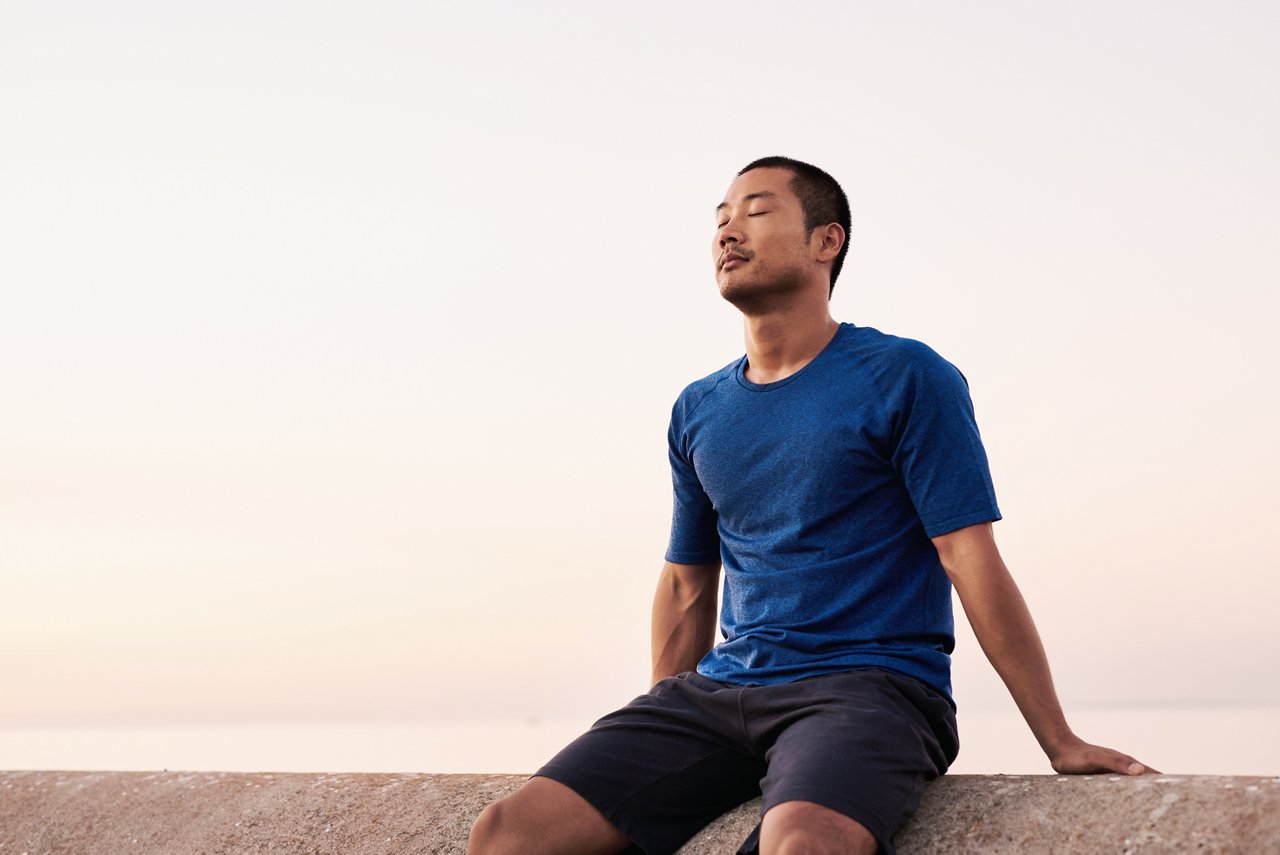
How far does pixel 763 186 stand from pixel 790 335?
16.6 inches

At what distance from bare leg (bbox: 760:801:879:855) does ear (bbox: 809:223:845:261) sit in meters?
1.51

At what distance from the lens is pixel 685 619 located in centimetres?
350

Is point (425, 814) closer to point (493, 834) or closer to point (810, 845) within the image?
point (493, 834)

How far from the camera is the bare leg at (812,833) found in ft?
7.57

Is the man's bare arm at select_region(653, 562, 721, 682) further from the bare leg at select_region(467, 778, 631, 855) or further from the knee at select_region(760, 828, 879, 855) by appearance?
the knee at select_region(760, 828, 879, 855)

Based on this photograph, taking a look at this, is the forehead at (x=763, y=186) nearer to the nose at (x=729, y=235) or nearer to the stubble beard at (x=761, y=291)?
the nose at (x=729, y=235)

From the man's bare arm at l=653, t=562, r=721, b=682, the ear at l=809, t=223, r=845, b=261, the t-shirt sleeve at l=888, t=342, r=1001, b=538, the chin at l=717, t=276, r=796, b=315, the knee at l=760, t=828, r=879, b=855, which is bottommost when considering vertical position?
the knee at l=760, t=828, r=879, b=855

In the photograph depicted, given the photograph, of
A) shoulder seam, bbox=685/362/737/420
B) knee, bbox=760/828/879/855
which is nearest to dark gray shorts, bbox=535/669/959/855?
knee, bbox=760/828/879/855

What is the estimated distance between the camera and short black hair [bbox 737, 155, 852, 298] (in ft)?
11.0

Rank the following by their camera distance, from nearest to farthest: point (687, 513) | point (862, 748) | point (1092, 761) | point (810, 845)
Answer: point (810, 845), point (862, 748), point (1092, 761), point (687, 513)

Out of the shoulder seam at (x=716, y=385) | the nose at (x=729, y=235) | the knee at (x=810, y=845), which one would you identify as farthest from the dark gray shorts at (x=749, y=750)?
the nose at (x=729, y=235)

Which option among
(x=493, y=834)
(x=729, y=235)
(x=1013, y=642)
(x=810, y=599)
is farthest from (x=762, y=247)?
(x=493, y=834)

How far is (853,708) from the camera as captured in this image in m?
2.62

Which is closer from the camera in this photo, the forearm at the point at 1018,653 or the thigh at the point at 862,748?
the thigh at the point at 862,748
